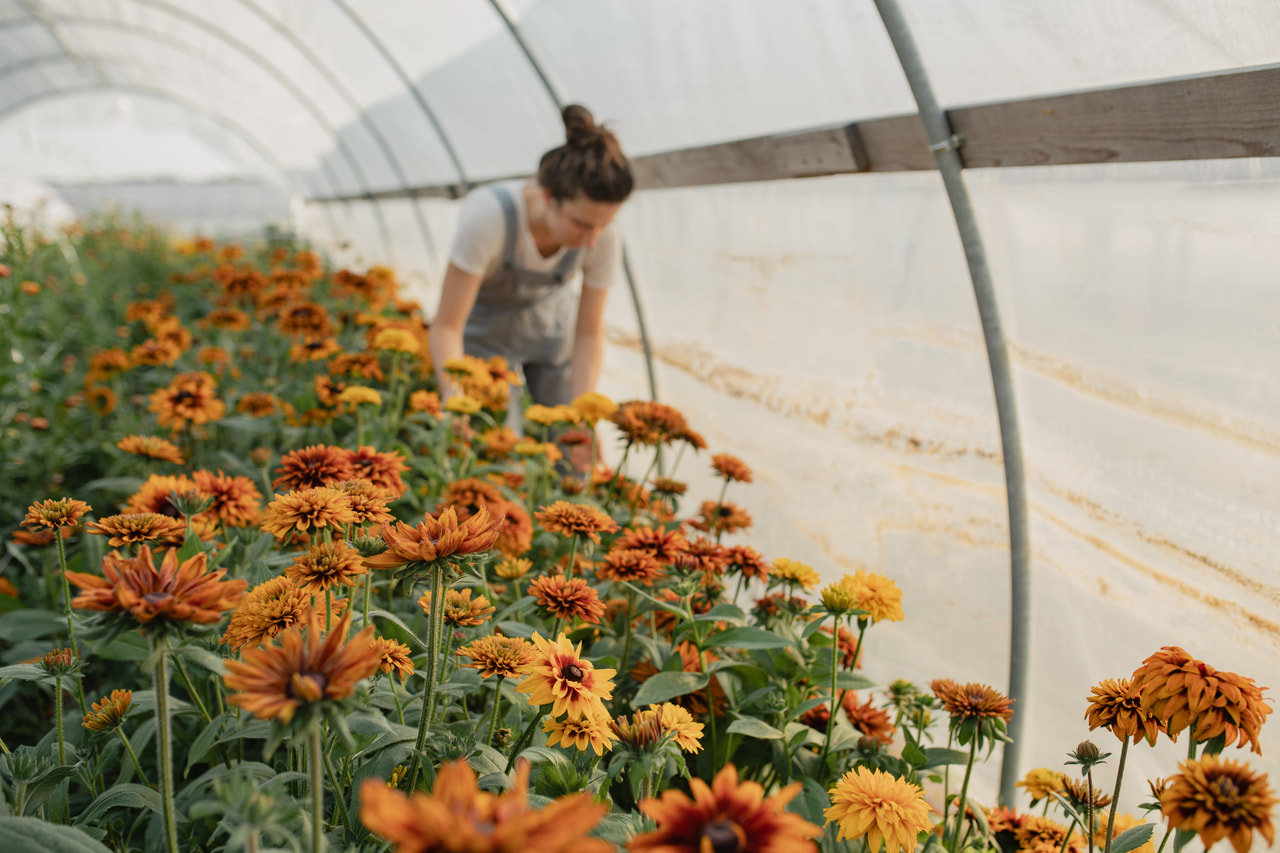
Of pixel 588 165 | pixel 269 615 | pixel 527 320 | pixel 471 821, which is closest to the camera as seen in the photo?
pixel 471 821

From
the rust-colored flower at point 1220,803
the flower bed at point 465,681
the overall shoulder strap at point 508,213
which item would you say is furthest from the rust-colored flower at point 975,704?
the overall shoulder strap at point 508,213

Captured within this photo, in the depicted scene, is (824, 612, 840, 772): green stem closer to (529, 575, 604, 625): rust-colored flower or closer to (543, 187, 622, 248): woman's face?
(529, 575, 604, 625): rust-colored flower

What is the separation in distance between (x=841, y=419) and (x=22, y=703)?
194 centimetres

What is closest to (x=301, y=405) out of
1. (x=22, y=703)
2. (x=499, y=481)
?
(x=499, y=481)

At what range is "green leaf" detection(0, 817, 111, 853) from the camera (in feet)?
1.89

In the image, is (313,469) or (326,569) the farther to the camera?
(313,469)

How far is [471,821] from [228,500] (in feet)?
2.92

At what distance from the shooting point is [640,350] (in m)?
3.32

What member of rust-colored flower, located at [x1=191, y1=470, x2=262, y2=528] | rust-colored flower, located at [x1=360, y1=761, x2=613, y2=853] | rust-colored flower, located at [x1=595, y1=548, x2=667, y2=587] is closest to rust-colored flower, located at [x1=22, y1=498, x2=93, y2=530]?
rust-colored flower, located at [x1=191, y1=470, x2=262, y2=528]

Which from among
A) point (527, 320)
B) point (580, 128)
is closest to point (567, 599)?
point (580, 128)

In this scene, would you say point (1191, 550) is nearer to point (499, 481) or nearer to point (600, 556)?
point (600, 556)

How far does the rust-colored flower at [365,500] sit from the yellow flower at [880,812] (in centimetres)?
55

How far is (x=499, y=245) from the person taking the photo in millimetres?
2387

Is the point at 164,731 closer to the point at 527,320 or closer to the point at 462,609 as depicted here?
the point at 462,609
